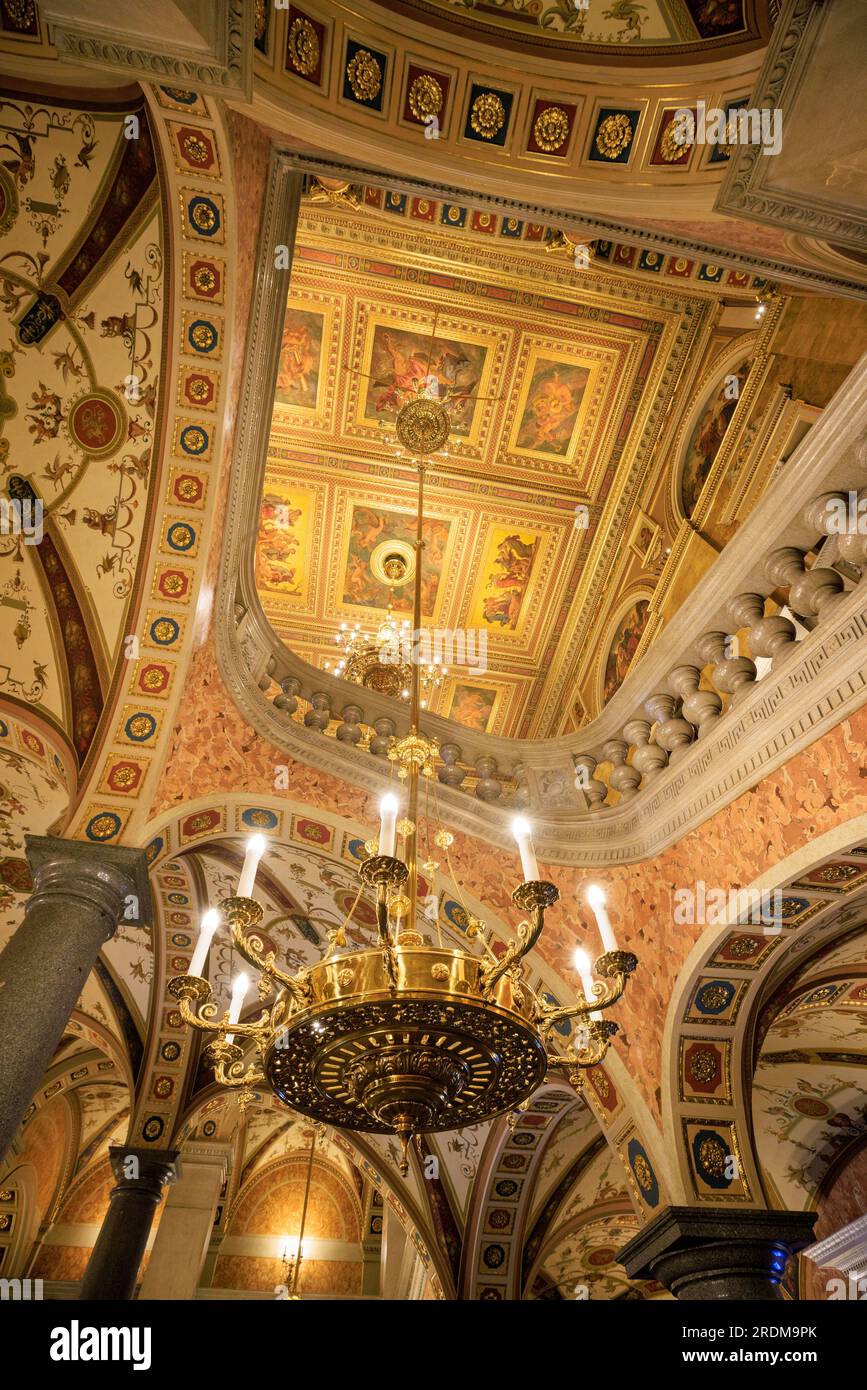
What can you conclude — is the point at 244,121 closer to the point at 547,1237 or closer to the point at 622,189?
the point at 622,189

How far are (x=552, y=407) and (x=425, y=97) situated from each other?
16.6ft

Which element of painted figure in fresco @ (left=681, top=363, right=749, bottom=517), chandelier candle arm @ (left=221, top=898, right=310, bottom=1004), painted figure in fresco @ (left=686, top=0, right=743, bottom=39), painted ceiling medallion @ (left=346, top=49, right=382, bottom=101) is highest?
painted figure in fresco @ (left=681, top=363, right=749, bottom=517)

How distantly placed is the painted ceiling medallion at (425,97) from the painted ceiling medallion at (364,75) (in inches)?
7.0

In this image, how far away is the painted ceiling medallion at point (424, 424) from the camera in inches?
352

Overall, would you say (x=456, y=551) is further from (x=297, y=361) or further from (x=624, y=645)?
(x=297, y=361)

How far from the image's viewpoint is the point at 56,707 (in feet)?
19.4

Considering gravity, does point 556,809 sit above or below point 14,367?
below

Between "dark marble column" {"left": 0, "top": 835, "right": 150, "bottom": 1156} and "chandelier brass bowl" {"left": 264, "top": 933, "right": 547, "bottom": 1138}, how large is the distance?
4.15 feet

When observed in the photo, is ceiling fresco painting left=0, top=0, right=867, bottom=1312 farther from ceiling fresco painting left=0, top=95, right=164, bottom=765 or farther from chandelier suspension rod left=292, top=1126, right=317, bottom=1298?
chandelier suspension rod left=292, top=1126, right=317, bottom=1298

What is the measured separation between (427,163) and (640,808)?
4.19 m

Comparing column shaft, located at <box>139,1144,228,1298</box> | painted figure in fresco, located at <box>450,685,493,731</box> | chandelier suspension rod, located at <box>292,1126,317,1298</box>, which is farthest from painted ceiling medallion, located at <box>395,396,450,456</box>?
chandelier suspension rod, located at <box>292,1126,317,1298</box>

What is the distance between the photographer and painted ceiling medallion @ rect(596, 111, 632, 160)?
4414 millimetres

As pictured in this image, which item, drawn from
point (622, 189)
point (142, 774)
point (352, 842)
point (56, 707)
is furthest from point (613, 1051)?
point (622, 189)
